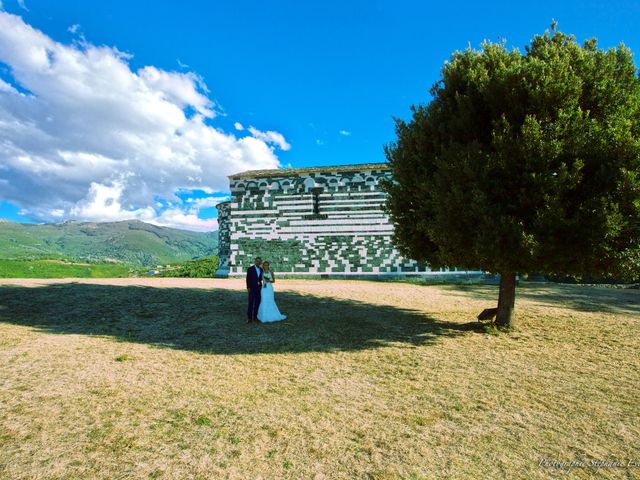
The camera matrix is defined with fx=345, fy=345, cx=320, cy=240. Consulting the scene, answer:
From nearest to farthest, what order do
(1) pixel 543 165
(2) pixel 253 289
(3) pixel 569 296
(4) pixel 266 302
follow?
1. (1) pixel 543 165
2. (2) pixel 253 289
3. (4) pixel 266 302
4. (3) pixel 569 296

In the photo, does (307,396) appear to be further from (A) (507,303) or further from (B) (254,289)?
(A) (507,303)

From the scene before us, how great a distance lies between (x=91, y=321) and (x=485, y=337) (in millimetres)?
12738

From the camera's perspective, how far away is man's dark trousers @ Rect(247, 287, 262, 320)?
12328 millimetres

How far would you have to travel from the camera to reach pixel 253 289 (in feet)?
40.5

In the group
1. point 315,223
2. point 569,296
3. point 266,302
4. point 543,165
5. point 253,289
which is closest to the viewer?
point 543,165

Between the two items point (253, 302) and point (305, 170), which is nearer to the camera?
point (253, 302)

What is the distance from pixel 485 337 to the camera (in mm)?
10656

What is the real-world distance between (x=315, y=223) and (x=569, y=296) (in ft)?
54.1

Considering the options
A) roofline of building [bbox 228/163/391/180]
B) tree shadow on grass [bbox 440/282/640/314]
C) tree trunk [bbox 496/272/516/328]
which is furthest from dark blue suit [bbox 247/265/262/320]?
roofline of building [bbox 228/163/391/180]

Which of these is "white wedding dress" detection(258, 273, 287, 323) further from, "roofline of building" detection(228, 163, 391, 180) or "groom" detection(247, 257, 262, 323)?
"roofline of building" detection(228, 163, 391, 180)

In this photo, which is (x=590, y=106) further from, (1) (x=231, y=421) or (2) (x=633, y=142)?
(1) (x=231, y=421)

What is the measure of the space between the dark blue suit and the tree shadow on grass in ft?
35.4

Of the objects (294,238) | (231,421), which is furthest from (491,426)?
(294,238)

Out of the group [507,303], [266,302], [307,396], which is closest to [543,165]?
[507,303]
